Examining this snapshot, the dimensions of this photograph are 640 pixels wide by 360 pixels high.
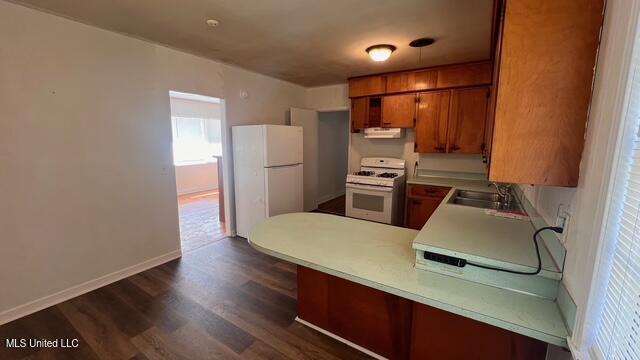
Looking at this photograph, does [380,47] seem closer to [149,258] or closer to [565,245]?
[565,245]

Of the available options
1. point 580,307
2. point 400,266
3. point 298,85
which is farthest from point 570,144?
point 298,85

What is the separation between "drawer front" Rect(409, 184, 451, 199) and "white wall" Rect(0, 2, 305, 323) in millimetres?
3055

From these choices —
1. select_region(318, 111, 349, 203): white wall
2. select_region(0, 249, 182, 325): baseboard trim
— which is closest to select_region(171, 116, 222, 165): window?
select_region(318, 111, 349, 203): white wall

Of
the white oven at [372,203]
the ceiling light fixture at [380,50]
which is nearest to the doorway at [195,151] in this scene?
the white oven at [372,203]

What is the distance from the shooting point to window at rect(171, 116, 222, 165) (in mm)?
6434

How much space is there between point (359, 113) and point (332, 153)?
Answer: 1.90 m

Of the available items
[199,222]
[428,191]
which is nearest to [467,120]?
[428,191]

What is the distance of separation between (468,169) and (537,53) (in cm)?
318

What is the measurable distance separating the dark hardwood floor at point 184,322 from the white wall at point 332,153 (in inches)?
126

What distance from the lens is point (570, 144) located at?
37.9 inches

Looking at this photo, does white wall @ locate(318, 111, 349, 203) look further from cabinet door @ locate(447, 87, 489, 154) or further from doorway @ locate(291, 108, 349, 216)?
cabinet door @ locate(447, 87, 489, 154)

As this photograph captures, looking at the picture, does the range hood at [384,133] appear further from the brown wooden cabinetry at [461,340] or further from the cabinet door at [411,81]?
the brown wooden cabinetry at [461,340]

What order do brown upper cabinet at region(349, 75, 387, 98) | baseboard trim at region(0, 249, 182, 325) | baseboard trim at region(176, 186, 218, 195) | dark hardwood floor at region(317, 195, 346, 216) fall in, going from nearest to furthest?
baseboard trim at region(0, 249, 182, 325) → brown upper cabinet at region(349, 75, 387, 98) → dark hardwood floor at region(317, 195, 346, 216) → baseboard trim at region(176, 186, 218, 195)

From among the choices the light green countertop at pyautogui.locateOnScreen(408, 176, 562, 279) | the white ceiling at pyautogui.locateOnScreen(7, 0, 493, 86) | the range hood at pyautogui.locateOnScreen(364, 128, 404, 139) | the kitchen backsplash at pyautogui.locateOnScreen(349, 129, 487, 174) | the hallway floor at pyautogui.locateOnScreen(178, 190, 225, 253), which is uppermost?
the white ceiling at pyautogui.locateOnScreen(7, 0, 493, 86)
